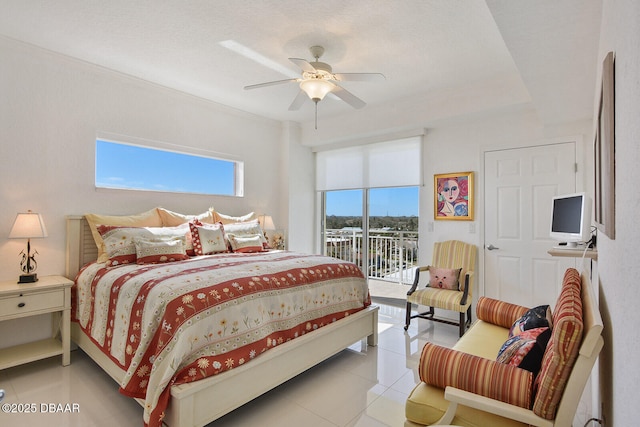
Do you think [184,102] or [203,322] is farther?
[184,102]

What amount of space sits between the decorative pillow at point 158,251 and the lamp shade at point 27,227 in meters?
0.75

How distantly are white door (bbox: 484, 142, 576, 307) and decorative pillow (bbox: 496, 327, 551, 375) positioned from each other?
2.28 metres

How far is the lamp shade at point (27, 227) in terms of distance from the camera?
271 centimetres

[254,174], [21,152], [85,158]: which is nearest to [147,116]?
[85,158]

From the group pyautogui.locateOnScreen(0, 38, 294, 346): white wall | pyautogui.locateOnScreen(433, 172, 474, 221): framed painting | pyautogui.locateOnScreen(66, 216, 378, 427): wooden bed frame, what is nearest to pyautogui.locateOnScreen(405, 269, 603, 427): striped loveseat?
pyautogui.locateOnScreen(66, 216, 378, 427): wooden bed frame

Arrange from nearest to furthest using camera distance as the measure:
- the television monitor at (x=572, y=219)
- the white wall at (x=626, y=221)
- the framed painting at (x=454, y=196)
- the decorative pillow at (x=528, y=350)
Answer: the white wall at (x=626, y=221), the decorative pillow at (x=528, y=350), the television monitor at (x=572, y=219), the framed painting at (x=454, y=196)

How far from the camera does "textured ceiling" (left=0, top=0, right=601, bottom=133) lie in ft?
6.50

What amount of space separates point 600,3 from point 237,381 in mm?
2805

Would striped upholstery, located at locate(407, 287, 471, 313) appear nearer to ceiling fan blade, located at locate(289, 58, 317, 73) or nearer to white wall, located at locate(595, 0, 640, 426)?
white wall, located at locate(595, 0, 640, 426)

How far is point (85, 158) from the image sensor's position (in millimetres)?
3338

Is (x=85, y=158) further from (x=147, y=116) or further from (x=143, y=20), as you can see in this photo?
(x=143, y=20)

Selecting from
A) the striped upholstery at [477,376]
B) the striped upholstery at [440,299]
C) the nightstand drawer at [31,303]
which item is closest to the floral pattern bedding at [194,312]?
the nightstand drawer at [31,303]

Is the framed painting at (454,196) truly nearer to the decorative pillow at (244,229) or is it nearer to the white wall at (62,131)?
the decorative pillow at (244,229)

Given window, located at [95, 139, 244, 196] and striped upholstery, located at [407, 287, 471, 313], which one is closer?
striped upholstery, located at [407, 287, 471, 313]
